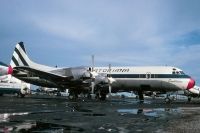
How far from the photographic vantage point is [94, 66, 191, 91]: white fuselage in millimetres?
41719

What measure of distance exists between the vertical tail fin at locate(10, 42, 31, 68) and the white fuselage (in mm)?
16791

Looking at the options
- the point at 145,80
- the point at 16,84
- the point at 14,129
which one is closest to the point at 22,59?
the point at 16,84

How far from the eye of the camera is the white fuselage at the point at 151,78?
41.7 metres

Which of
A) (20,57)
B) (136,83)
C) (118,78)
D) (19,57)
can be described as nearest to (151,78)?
(136,83)

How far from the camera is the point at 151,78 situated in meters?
42.3

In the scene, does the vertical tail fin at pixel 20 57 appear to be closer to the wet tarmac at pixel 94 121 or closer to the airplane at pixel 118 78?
the airplane at pixel 118 78

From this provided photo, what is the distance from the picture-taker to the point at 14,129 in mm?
10164

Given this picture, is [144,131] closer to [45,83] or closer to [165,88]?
[165,88]

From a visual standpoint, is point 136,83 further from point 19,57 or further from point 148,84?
point 19,57

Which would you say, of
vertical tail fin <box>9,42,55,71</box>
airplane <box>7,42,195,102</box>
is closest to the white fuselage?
airplane <box>7,42,195,102</box>

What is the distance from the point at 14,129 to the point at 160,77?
3359 centimetres

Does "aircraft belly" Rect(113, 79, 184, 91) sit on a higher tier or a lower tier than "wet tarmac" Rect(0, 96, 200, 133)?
higher

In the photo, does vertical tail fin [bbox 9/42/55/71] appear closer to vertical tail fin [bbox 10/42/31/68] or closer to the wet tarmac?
vertical tail fin [bbox 10/42/31/68]

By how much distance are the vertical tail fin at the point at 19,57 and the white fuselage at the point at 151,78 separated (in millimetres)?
16791
